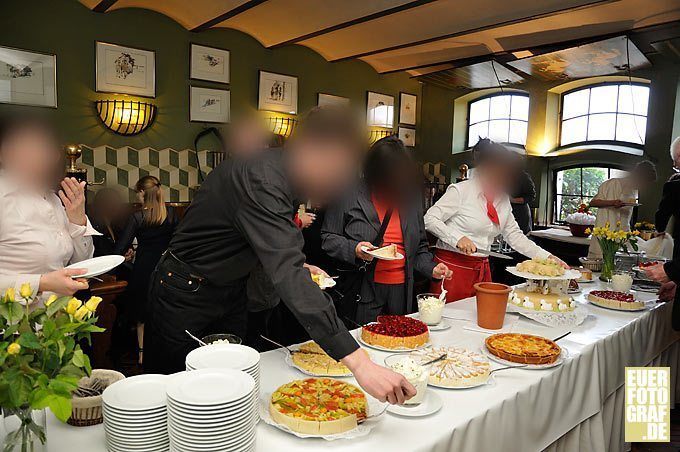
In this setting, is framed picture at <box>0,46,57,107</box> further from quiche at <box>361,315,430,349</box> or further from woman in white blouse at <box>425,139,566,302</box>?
quiche at <box>361,315,430,349</box>

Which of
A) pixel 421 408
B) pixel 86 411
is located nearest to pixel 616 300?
pixel 421 408

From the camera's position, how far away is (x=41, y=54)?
14.1 ft

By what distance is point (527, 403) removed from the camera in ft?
4.82

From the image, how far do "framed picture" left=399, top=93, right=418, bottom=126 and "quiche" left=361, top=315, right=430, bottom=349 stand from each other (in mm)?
6017

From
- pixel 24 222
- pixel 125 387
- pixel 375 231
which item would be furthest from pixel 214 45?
pixel 125 387

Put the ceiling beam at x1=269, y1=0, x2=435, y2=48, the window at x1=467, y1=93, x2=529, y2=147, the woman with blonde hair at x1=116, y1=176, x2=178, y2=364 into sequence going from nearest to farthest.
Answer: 1. the woman with blonde hair at x1=116, y1=176, x2=178, y2=364
2. the ceiling beam at x1=269, y1=0, x2=435, y2=48
3. the window at x1=467, y1=93, x2=529, y2=147

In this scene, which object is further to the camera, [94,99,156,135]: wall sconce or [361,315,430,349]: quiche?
[94,99,156,135]: wall sconce

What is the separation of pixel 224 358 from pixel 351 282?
119cm

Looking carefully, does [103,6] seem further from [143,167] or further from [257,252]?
[257,252]

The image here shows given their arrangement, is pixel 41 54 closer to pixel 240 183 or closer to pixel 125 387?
pixel 240 183

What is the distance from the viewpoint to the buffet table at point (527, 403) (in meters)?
1.11

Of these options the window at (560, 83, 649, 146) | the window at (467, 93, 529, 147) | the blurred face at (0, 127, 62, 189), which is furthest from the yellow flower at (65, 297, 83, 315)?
the window at (467, 93, 529, 147)

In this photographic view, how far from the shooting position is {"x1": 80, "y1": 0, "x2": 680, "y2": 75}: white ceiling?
14.2 feet

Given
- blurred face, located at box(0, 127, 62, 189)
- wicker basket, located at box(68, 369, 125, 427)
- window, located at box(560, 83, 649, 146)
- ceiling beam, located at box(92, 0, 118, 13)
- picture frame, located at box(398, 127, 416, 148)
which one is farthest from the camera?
picture frame, located at box(398, 127, 416, 148)
